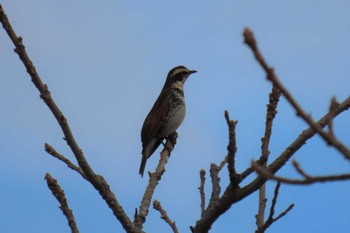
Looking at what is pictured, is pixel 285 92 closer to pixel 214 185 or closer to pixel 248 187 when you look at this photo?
pixel 248 187

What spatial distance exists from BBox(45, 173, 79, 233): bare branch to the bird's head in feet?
26.3

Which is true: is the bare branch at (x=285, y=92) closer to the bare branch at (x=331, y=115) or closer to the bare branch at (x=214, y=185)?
the bare branch at (x=331, y=115)

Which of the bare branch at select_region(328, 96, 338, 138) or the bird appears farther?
the bird

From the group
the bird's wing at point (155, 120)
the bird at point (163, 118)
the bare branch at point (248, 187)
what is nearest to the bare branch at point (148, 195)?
the bare branch at point (248, 187)

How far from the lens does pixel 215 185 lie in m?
4.61

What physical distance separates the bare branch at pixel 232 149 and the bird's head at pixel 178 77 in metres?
8.49

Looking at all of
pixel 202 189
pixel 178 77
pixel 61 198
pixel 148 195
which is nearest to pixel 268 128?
pixel 202 189

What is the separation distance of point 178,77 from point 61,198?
841 centimetres

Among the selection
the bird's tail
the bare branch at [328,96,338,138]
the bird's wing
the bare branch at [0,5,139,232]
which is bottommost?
the bare branch at [328,96,338,138]

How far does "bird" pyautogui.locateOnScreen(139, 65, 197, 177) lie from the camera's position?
11.0 metres

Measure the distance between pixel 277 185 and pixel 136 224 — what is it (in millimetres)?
1293

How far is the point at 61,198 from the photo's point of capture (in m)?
4.35

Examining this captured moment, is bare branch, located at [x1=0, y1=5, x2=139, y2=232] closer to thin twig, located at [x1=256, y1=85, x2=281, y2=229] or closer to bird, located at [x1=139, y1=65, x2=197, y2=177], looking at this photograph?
thin twig, located at [x1=256, y1=85, x2=281, y2=229]

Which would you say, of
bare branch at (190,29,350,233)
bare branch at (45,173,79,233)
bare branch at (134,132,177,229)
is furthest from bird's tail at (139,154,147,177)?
bare branch at (190,29,350,233)
